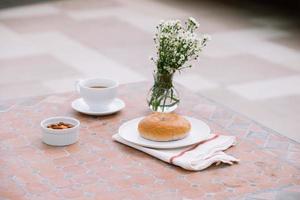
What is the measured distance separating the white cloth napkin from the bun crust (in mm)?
46

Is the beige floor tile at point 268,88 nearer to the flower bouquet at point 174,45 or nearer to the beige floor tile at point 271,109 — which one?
the beige floor tile at point 271,109

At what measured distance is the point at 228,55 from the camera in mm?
4617

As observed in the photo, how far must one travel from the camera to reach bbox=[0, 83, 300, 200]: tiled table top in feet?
6.09

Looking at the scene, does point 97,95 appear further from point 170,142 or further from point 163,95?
point 170,142

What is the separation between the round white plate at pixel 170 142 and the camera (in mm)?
2123

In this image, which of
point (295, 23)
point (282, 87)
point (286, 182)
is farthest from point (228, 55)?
point (286, 182)

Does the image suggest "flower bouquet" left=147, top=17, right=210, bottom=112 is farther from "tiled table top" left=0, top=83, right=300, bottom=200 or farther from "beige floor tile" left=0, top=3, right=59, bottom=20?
"beige floor tile" left=0, top=3, right=59, bottom=20

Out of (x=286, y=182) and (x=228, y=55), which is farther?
(x=228, y=55)

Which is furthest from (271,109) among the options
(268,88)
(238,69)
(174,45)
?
(174,45)

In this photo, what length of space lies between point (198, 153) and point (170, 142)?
11 cm

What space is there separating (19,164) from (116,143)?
12.6 inches

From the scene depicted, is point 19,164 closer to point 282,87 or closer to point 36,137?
point 36,137

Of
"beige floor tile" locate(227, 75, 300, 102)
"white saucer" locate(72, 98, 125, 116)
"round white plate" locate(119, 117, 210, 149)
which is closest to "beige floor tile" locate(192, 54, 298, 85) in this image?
"beige floor tile" locate(227, 75, 300, 102)

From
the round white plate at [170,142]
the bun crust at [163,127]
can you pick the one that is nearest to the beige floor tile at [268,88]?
the round white plate at [170,142]
